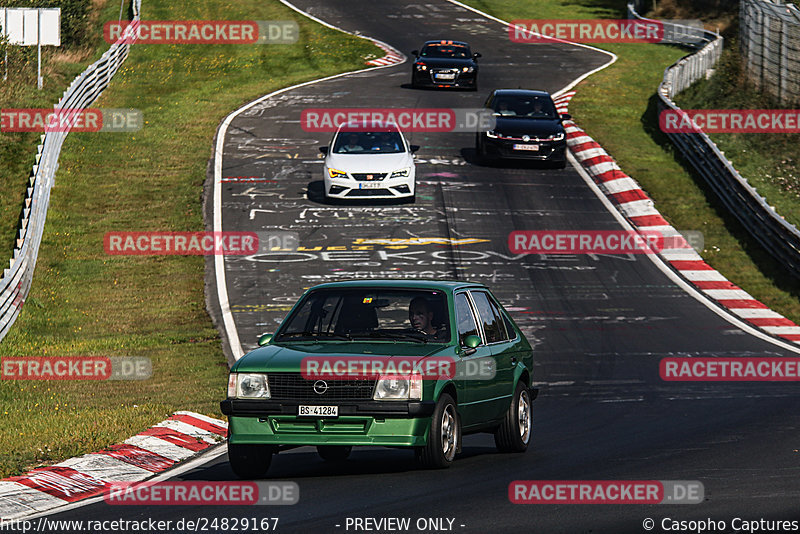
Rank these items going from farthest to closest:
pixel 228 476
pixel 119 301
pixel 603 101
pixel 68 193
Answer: pixel 603 101
pixel 68 193
pixel 119 301
pixel 228 476

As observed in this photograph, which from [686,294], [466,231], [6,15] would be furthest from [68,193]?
[686,294]

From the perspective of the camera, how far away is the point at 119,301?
74.1ft

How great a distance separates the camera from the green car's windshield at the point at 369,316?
10.6 metres

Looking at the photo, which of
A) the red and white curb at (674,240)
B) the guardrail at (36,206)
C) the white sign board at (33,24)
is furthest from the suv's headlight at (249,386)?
the white sign board at (33,24)

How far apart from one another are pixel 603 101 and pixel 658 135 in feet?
16.0

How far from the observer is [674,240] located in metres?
26.5

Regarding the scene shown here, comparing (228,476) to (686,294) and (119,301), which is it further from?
(686,294)

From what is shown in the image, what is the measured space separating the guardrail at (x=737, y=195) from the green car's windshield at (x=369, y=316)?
576 inches

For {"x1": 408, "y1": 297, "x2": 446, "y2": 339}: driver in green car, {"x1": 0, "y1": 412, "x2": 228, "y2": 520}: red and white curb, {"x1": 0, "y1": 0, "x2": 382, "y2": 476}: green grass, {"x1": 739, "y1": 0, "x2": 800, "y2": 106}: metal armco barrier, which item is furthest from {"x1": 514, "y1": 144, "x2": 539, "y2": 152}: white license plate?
{"x1": 408, "y1": 297, "x2": 446, "y2": 339}: driver in green car

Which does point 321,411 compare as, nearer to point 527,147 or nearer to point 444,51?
point 527,147

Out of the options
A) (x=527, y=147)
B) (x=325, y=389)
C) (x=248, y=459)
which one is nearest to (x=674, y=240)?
(x=527, y=147)

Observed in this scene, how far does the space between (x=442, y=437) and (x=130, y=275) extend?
1539cm

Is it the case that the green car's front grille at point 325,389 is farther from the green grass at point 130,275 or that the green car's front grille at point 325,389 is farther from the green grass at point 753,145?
the green grass at point 753,145

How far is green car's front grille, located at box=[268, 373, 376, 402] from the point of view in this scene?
9.76 meters
